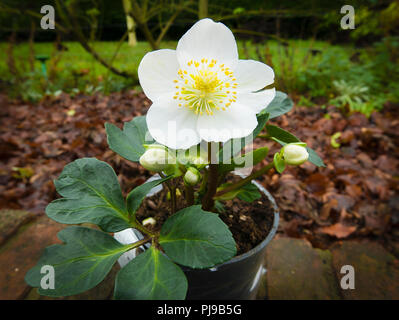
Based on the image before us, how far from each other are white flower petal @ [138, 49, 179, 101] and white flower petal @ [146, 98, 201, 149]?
2cm

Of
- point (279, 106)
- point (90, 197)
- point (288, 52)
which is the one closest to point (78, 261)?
point (90, 197)

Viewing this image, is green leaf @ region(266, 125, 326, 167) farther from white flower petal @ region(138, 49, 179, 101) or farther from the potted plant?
white flower petal @ region(138, 49, 179, 101)

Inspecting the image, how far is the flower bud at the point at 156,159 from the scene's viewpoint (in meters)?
0.45

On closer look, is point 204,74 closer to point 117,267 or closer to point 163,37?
point 117,267

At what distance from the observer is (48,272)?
442mm

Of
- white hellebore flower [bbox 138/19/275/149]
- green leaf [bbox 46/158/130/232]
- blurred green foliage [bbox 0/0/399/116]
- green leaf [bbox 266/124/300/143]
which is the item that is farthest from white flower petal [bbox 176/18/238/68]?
blurred green foliage [bbox 0/0/399/116]

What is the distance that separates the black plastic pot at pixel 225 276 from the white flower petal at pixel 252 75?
303 millimetres

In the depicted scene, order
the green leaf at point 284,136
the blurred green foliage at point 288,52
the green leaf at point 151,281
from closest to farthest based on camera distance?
the green leaf at point 151,281, the green leaf at point 284,136, the blurred green foliage at point 288,52

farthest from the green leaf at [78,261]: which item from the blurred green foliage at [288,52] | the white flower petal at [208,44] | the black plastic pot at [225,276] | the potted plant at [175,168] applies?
the blurred green foliage at [288,52]

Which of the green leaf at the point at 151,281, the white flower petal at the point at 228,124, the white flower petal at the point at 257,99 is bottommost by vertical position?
the green leaf at the point at 151,281

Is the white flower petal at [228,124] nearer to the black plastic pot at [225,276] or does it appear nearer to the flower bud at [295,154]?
the flower bud at [295,154]

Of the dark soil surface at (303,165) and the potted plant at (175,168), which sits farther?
the dark soil surface at (303,165)

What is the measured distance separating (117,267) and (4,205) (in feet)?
1.93

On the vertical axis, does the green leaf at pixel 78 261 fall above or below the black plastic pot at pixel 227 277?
above
